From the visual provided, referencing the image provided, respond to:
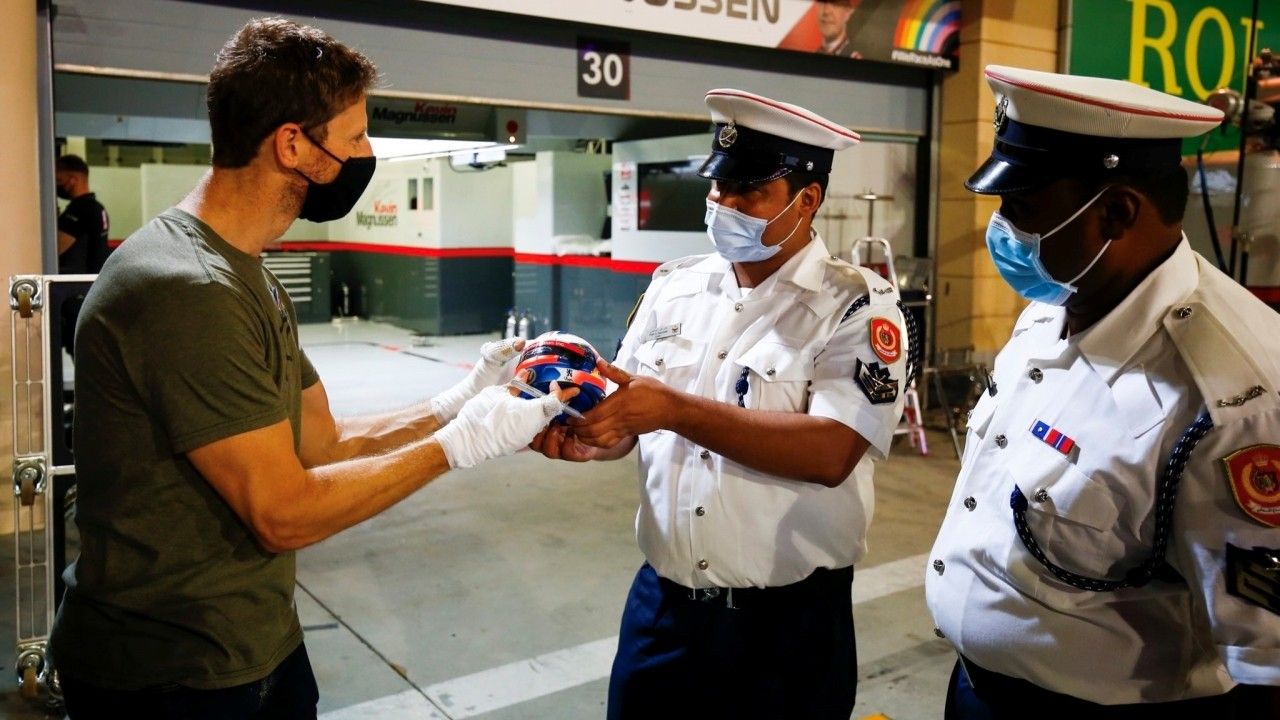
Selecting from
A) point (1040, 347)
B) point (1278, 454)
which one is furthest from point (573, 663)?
point (1278, 454)

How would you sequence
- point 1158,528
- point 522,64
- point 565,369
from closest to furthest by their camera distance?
point 1158,528
point 565,369
point 522,64

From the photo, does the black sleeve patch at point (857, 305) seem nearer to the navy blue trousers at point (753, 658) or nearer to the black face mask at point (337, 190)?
the navy blue trousers at point (753, 658)

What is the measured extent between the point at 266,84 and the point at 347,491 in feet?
2.07

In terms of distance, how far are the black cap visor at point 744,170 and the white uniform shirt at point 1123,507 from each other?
2.19 ft

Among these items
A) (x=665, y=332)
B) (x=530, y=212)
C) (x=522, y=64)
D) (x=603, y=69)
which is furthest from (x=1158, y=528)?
(x=530, y=212)

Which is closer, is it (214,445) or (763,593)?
(214,445)

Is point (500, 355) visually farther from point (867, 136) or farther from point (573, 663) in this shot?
point (867, 136)

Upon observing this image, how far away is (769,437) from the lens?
1.83m

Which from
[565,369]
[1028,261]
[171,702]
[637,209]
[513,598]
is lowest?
[513,598]

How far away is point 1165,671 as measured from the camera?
145cm

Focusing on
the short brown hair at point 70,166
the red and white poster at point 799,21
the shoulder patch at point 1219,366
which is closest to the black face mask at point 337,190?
the shoulder patch at point 1219,366

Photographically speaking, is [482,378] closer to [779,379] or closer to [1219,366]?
[779,379]

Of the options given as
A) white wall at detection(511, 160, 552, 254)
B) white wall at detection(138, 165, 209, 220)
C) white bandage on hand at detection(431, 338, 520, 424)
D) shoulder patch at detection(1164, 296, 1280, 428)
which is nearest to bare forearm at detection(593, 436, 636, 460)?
white bandage on hand at detection(431, 338, 520, 424)

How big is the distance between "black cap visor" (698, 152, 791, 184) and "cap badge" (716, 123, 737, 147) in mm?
25
